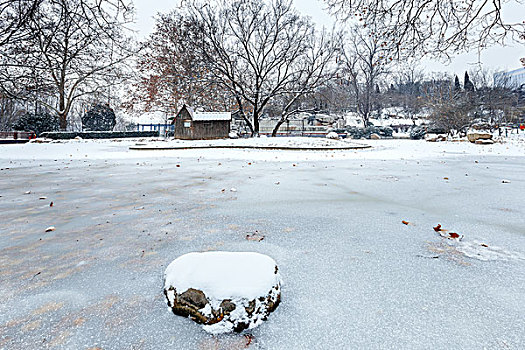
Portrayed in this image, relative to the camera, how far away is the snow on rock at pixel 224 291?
1285 mm

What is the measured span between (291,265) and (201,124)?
1967cm

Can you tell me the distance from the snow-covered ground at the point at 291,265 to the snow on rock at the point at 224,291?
0.18ft

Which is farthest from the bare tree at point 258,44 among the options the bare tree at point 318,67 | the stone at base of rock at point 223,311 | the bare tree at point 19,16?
the stone at base of rock at point 223,311

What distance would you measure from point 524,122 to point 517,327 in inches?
1795

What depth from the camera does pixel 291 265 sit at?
6.27ft

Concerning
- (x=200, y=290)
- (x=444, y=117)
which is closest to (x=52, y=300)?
(x=200, y=290)

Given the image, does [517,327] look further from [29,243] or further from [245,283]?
[29,243]

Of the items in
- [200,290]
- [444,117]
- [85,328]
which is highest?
[444,117]

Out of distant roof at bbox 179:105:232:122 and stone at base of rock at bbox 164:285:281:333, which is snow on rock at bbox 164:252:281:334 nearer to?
stone at base of rock at bbox 164:285:281:333

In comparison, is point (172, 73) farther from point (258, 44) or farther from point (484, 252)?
point (484, 252)

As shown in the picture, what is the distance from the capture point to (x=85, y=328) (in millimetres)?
1295

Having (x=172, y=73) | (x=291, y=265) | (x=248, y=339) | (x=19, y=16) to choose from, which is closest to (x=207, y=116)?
(x=172, y=73)

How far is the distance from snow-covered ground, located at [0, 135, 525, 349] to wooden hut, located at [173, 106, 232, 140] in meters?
16.8

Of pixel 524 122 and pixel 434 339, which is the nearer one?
pixel 434 339
